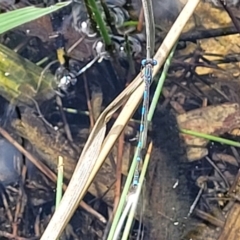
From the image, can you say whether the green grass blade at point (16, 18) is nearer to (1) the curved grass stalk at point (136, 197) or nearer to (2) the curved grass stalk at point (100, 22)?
(2) the curved grass stalk at point (100, 22)

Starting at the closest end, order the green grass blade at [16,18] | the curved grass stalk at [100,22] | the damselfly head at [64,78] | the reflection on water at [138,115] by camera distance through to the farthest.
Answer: the green grass blade at [16,18]
the curved grass stalk at [100,22]
the reflection on water at [138,115]
the damselfly head at [64,78]

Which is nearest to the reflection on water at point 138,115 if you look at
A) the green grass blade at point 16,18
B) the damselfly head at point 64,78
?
the damselfly head at point 64,78

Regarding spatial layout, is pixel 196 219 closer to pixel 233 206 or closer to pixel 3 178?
pixel 233 206

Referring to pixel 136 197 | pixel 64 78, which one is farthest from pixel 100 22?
pixel 136 197

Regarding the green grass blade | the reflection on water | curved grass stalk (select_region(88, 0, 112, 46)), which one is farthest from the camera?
the reflection on water

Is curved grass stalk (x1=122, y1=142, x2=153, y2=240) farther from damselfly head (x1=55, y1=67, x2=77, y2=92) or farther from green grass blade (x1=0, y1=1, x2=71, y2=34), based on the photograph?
green grass blade (x1=0, y1=1, x2=71, y2=34)

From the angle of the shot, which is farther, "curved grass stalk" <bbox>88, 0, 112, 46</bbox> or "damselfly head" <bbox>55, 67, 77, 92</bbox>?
"damselfly head" <bbox>55, 67, 77, 92</bbox>

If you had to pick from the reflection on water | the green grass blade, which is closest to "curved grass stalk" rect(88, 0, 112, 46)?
the reflection on water

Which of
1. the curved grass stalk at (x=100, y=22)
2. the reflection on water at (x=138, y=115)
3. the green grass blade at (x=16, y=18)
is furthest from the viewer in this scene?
the reflection on water at (x=138, y=115)

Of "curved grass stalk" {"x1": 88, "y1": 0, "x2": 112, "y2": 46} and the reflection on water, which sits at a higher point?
"curved grass stalk" {"x1": 88, "y1": 0, "x2": 112, "y2": 46}

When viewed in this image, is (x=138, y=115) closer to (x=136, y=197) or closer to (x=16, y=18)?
(x=136, y=197)

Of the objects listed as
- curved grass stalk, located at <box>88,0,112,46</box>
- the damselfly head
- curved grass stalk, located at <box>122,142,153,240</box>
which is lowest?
curved grass stalk, located at <box>122,142,153,240</box>

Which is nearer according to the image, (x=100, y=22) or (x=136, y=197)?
(x=136, y=197)
